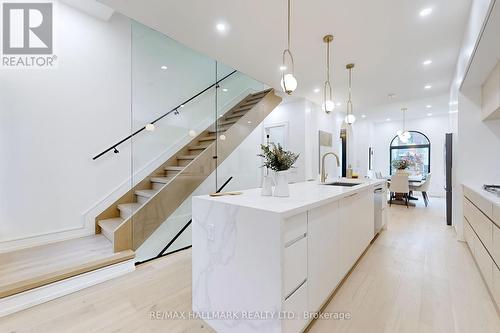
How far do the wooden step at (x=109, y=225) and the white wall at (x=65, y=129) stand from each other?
0.21 metres

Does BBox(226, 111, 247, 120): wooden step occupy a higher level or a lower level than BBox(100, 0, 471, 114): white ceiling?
lower

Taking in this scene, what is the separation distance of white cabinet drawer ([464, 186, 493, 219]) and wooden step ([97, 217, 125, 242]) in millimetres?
4158

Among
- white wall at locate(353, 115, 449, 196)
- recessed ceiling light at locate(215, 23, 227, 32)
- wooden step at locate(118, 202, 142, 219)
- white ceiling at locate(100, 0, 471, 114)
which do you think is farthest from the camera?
white wall at locate(353, 115, 449, 196)

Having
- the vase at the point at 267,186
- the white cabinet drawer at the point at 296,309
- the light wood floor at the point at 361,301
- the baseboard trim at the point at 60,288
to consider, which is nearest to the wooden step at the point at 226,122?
the light wood floor at the point at 361,301

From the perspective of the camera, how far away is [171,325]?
5.52 feet

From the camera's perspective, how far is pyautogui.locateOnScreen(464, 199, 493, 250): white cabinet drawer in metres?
2.03

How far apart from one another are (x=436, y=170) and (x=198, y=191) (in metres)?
9.15

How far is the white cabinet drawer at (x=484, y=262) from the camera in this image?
1975 mm

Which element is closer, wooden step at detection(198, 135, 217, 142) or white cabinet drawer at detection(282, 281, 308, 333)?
white cabinet drawer at detection(282, 281, 308, 333)

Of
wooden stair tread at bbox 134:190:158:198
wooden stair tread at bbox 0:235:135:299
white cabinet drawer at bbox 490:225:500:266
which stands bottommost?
wooden stair tread at bbox 0:235:135:299

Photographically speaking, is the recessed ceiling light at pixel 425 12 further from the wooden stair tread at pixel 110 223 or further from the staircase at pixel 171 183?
the wooden stair tread at pixel 110 223

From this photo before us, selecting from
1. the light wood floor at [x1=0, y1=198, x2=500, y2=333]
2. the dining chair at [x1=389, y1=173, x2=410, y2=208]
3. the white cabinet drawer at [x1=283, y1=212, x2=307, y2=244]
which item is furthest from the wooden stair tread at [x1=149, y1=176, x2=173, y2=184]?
the dining chair at [x1=389, y1=173, x2=410, y2=208]

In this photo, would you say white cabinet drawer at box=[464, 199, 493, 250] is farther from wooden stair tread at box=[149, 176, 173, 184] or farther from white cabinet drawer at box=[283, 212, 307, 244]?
wooden stair tread at box=[149, 176, 173, 184]

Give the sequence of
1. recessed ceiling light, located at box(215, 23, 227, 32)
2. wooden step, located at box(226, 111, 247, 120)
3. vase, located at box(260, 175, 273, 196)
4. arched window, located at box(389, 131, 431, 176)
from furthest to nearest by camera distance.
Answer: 1. arched window, located at box(389, 131, 431, 176)
2. wooden step, located at box(226, 111, 247, 120)
3. recessed ceiling light, located at box(215, 23, 227, 32)
4. vase, located at box(260, 175, 273, 196)
